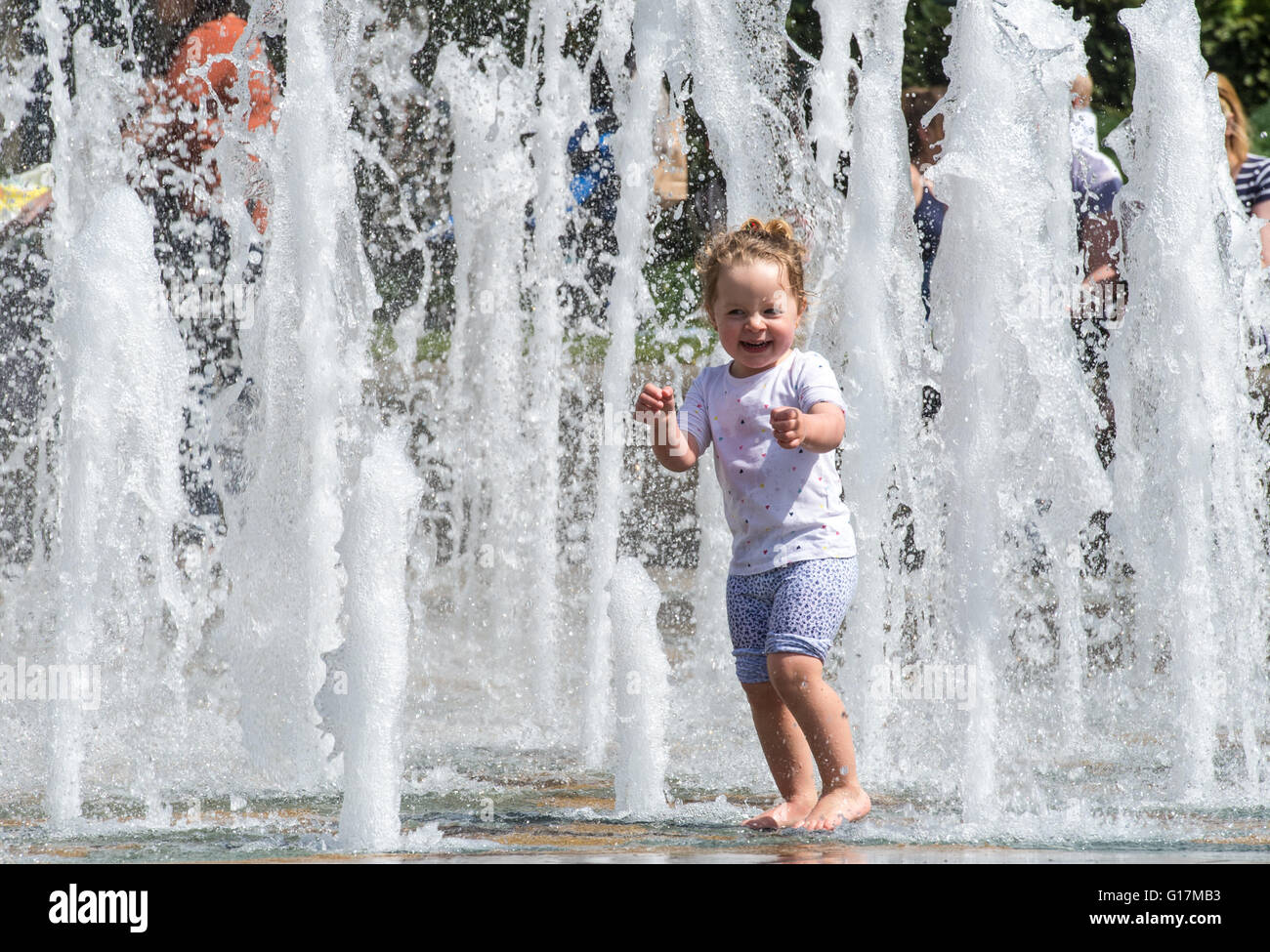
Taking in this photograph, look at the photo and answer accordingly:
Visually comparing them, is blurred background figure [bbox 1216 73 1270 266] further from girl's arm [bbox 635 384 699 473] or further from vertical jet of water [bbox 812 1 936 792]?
girl's arm [bbox 635 384 699 473]

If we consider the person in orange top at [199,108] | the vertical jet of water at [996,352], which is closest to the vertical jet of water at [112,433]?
the person in orange top at [199,108]

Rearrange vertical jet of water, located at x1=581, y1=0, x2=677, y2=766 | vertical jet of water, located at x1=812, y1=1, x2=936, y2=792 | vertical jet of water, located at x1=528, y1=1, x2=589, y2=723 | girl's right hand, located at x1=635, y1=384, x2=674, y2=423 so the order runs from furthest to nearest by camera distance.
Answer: vertical jet of water, located at x1=528, y1=1, x2=589, y2=723 < vertical jet of water, located at x1=581, y1=0, x2=677, y2=766 < vertical jet of water, located at x1=812, y1=1, x2=936, y2=792 < girl's right hand, located at x1=635, y1=384, x2=674, y2=423

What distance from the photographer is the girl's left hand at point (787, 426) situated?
3109 mm

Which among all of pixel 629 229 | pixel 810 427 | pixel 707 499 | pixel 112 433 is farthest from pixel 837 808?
pixel 629 229

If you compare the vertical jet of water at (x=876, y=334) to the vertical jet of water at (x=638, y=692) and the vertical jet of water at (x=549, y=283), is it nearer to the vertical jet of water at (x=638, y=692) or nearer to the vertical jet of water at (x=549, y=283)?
the vertical jet of water at (x=638, y=692)

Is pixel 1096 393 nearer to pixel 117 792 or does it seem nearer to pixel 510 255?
pixel 510 255

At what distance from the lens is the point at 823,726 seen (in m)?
3.38

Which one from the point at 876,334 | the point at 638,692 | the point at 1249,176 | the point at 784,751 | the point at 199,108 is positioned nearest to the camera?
the point at 784,751

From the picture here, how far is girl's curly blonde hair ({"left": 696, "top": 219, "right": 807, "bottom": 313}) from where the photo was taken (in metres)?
3.45

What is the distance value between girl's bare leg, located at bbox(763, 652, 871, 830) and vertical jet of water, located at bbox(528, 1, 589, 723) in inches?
104

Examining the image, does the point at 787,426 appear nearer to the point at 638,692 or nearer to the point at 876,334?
the point at 638,692

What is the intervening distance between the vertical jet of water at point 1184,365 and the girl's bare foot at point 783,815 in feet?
5.25

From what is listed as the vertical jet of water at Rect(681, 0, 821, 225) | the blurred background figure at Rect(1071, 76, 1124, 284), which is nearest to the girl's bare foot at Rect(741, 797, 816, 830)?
the vertical jet of water at Rect(681, 0, 821, 225)

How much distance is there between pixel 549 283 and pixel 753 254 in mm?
3339
